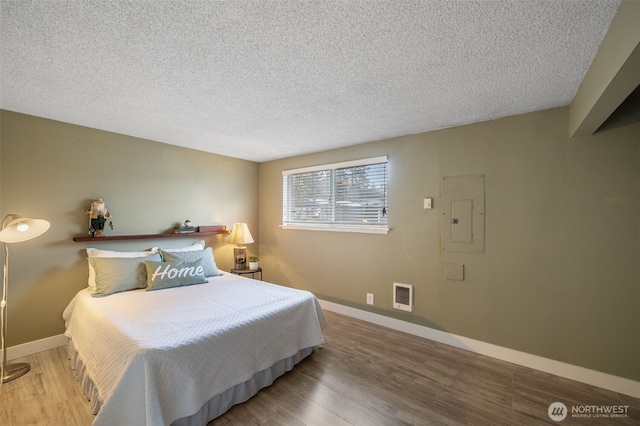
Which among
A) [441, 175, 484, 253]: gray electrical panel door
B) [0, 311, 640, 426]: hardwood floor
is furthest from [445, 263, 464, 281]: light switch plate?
[0, 311, 640, 426]: hardwood floor

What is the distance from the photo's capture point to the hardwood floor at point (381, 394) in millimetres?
1788

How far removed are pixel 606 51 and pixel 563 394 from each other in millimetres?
2373

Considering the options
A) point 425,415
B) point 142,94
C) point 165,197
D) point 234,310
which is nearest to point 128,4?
point 142,94

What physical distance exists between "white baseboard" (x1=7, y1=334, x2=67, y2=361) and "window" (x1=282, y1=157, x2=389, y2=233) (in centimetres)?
287

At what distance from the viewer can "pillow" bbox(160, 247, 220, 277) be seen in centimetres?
308

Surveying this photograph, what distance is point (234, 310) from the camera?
2209mm

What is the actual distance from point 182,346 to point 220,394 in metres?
0.47

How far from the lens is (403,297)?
3156 millimetres

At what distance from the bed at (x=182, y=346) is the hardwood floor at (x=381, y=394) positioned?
0.13m

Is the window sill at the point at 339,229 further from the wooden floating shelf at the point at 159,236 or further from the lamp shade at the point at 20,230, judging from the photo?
the lamp shade at the point at 20,230

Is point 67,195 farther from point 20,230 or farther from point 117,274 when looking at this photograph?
point 117,274

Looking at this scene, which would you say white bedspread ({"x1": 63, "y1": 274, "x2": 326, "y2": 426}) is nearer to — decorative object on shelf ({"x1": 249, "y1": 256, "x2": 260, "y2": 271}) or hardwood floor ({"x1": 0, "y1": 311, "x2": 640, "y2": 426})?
hardwood floor ({"x1": 0, "y1": 311, "x2": 640, "y2": 426})

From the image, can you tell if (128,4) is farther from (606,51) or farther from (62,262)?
(62,262)

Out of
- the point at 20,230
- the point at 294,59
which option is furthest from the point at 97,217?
the point at 294,59
